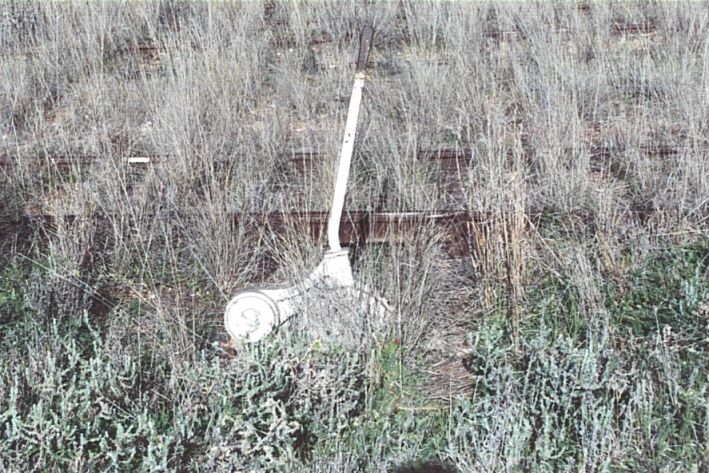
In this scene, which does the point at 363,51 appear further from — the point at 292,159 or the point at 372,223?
the point at 292,159

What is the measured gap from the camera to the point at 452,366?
167 inches

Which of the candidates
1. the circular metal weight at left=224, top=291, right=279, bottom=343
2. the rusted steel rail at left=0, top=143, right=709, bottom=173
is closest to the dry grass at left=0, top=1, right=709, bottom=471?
the rusted steel rail at left=0, top=143, right=709, bottom=173

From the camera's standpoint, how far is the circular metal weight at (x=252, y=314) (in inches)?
163

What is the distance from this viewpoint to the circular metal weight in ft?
13.6

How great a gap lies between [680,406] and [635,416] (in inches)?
7.6

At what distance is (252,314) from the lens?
418cm

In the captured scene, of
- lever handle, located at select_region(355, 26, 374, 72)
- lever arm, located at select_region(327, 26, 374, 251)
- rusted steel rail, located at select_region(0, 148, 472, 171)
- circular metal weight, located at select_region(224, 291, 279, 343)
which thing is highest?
lever handle, located at select_region(355, 26, 374, 72)

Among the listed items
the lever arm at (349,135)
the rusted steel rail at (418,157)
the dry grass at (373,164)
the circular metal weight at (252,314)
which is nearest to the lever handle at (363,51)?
the lever arm at (349,135)

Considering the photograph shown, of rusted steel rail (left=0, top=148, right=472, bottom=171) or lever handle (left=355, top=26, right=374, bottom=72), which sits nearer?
lever handle (left=355, top=26, right=374, bottom=72)

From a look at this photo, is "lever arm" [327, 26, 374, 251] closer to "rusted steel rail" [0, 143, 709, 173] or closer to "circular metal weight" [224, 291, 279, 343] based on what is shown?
"circular metal weight" [224, 291, 279, 343]

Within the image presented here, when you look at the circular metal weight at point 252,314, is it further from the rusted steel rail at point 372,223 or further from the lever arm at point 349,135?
the rusted steel rail at point 372,223

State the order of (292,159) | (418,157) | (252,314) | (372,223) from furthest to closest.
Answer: (292,159) → (418,157) → (372,223) → (252,314)

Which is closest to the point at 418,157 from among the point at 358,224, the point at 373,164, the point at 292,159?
the point at 373,164

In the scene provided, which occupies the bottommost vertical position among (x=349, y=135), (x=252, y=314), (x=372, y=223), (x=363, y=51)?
(x=252, y=314)
